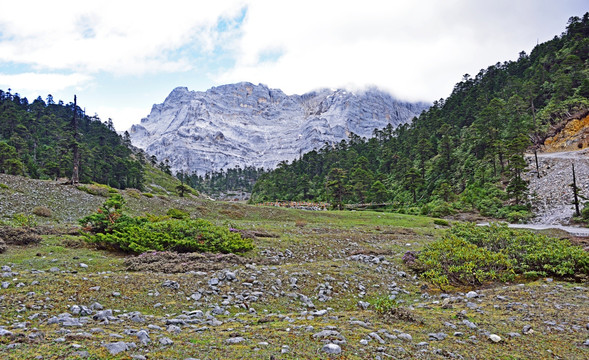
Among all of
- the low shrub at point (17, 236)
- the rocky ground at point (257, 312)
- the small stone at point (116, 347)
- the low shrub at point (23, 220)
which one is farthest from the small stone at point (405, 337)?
the low shrub at point (23, 220)

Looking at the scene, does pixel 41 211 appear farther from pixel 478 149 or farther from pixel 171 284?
pixel 478 149

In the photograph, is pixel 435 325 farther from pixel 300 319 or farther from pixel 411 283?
pixel 411 283

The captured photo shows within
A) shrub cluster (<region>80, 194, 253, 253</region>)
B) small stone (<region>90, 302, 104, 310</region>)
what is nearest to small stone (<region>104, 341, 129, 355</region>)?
small stone (<region>90, 302, 104, 310</region>)

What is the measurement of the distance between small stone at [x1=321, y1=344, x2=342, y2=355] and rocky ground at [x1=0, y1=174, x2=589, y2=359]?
21 mm

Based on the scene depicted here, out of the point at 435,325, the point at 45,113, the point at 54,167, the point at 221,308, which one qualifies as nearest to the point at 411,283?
the point at 435,325

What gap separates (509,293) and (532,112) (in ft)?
295

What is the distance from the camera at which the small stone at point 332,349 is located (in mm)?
5676

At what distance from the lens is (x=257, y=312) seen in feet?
29.2

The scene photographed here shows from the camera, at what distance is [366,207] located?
7638cm

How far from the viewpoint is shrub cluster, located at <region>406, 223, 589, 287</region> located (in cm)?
1286

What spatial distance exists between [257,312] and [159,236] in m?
8.50

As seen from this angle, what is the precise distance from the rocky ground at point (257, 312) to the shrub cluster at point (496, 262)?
58 cm

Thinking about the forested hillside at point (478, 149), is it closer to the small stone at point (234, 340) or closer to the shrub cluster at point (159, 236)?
the shrub cluster at point (159, 236)

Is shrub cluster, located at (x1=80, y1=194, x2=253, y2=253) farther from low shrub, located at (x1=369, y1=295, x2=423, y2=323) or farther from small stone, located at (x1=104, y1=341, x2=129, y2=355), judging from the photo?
small stone, located at (x1=104, y1=341, x2=129, y2=355)
